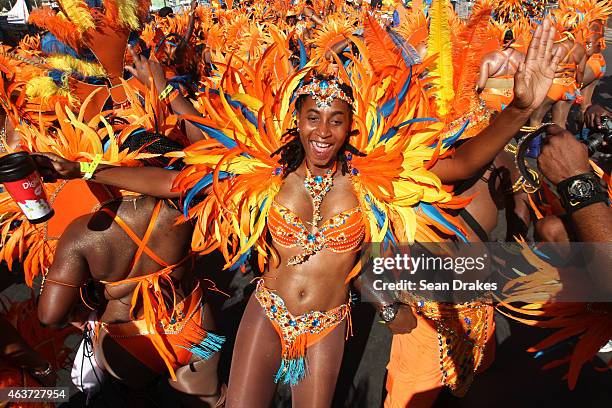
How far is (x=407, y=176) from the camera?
7.67 feet

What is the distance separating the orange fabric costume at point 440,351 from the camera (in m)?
2.46

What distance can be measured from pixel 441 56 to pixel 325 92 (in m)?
0.83

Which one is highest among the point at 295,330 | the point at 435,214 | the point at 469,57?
the point at 469,57

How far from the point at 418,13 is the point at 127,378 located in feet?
10.6

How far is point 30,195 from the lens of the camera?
71.7 inches

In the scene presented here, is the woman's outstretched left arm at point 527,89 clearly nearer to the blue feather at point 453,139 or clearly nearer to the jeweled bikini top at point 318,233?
the blue feather at point 453,139

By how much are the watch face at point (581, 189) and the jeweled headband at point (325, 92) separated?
1.07 metres

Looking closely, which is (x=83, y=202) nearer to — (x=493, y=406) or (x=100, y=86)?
(x=100, y=86)

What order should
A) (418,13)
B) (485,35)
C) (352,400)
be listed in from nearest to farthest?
(485,35)
(352,400)
(418,13)

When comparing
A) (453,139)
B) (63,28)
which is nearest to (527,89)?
(453,139)

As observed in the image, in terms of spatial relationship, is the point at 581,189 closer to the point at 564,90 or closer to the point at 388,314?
the point at 388,314

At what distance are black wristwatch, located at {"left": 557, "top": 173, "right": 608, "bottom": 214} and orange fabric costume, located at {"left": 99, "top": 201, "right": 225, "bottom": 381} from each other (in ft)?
6.32

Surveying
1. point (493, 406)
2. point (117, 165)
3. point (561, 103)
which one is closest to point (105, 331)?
point (117, 165)

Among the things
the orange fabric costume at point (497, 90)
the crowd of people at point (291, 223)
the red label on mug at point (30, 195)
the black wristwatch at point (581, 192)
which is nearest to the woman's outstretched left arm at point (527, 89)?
the crowd of people at point (291, 223)
